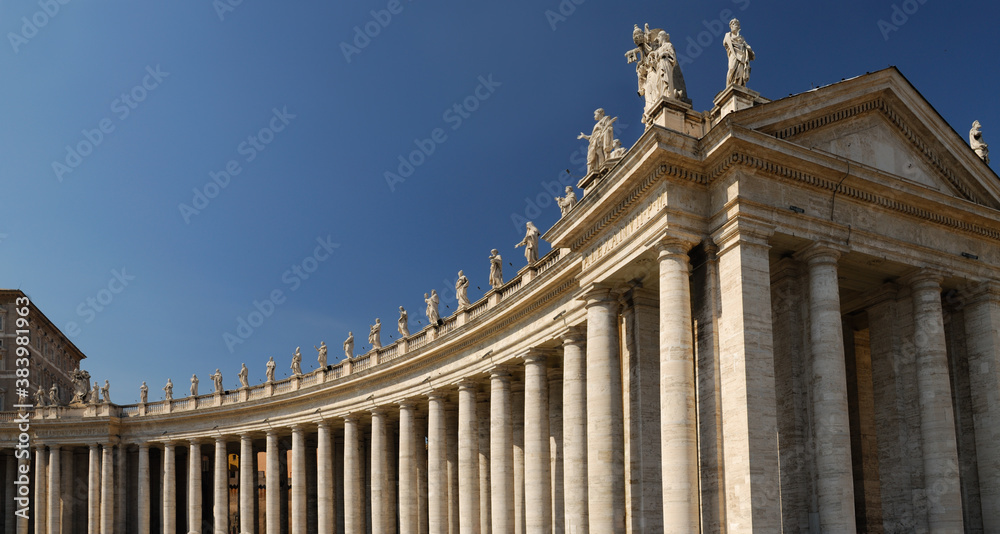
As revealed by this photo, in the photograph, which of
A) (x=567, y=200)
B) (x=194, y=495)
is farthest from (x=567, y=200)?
(x=194, y=495)

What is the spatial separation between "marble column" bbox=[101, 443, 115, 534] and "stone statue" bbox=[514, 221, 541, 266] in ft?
181

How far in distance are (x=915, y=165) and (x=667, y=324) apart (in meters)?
14.2

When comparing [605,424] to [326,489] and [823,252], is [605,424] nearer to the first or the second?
[823,252]

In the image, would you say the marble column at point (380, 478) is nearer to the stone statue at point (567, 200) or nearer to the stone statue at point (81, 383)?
the stone statue at point (567, 200)

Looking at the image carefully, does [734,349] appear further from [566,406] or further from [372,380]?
[372,380]

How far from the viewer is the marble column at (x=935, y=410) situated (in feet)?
107

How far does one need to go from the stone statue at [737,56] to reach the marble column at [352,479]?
44511 mm

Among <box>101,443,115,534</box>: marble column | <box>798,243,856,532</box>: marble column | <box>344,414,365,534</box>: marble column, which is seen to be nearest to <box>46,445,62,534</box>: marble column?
<box>101,443,115,534</box>: marble column

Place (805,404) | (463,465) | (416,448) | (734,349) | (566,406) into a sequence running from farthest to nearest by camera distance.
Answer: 1. (416,448)
2. (463,465)
3. (566,406)
4. (805,404)
5. (734,349)

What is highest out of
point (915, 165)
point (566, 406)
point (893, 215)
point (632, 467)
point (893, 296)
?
point (915, 165)

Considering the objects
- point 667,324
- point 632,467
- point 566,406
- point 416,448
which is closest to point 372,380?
point 416,448

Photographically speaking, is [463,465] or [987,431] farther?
[463,465]

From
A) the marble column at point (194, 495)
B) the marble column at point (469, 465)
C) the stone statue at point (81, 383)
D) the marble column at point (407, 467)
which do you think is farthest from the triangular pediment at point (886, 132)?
the stone statue at point (81, 383)

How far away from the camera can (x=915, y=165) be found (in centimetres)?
3631
